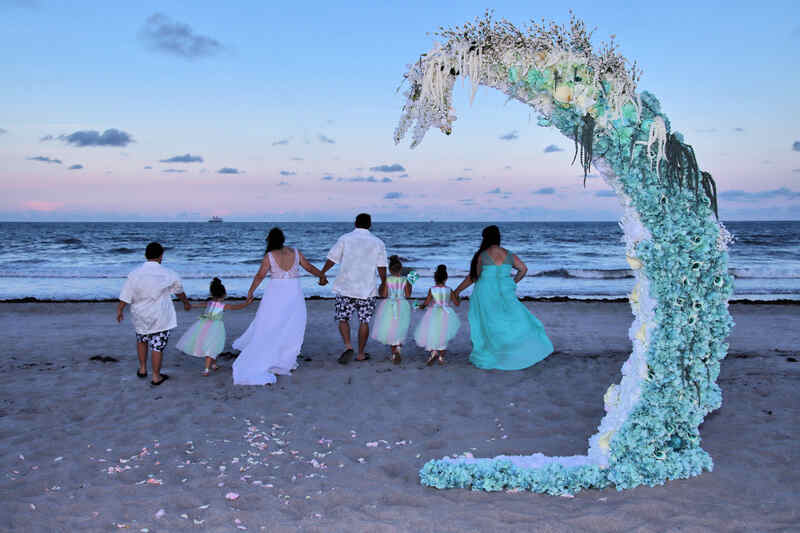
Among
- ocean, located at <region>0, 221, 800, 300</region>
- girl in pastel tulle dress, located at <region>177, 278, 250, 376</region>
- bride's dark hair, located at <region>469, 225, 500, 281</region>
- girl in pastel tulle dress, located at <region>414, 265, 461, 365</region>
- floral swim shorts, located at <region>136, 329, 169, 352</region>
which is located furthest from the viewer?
ocean, located at <region>0, 221, 800, 300</region>

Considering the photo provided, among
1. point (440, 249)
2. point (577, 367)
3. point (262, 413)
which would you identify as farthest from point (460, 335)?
point (440, 249)

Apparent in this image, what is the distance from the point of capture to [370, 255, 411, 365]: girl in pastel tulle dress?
757 cm

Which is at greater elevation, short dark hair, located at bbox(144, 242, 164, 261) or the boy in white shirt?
short dark hair, located at bbox(144, 242, 164, 261)

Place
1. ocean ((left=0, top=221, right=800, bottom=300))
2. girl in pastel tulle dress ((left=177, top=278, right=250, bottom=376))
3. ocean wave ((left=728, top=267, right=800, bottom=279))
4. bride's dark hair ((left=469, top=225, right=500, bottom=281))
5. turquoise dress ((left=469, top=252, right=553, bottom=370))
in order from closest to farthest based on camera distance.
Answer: girl in pastel tulle dress ((left=177, top=278, right=250, bottom=376)), bride's dark hair ((left=469, top=225, right=500, bottom=281)), turquoise dress ((left=469, top=252, right=553, bottom=370)), ocean ((left=0, top=221, right=800, bottom=300)), ocean wave ((left=728, top=267, right=800, bottom=279))

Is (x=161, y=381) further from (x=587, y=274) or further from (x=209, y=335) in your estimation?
(x=587, y=274)

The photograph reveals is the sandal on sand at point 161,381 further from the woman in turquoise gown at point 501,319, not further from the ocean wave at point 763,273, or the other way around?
the ocean wave at point 763,273

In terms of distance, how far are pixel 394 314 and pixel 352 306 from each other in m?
0.62

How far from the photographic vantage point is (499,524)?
3.39 metres

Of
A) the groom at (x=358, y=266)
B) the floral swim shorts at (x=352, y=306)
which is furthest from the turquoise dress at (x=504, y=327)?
→ the floral swim shorts at (x=352, y=306)

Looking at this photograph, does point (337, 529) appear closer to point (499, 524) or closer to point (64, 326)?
point (499, 524)

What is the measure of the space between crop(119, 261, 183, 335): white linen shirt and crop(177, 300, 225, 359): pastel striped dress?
399 millimetres

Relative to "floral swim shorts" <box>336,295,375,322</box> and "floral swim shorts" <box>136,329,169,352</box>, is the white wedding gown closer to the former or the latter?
"floral swim shorts" <box>336,295,375,322</box>

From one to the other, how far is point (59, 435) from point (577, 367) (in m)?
5.88

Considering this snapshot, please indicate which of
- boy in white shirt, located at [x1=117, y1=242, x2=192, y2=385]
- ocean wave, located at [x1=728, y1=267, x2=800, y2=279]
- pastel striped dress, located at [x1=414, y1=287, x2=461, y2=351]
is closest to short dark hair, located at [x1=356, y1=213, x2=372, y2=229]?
pastel striped dress, located at [x1=414, y1=287, x2=461, y2=351]
